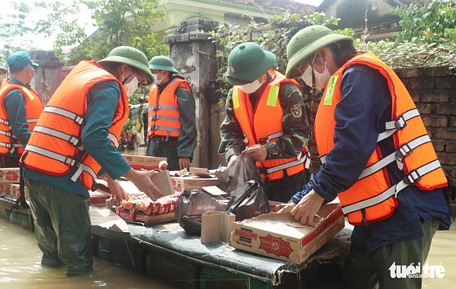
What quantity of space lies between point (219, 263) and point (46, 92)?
10432 mm

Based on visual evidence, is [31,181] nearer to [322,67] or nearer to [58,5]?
[322,67]

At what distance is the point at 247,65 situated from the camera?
143 inches

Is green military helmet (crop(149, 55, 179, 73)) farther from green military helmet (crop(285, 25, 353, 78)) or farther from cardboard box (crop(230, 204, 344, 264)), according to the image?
cardboard box (crop(230, 204, 344, 264))

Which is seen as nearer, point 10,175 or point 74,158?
point 74,158

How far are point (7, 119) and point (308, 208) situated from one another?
404 cm

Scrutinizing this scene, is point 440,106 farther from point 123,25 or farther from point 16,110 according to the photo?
point 123,25

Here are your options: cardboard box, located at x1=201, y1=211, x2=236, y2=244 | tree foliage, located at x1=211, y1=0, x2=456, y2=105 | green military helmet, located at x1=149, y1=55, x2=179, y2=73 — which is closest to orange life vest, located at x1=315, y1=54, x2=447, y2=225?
cardboard box, located at x1=201, y1=211, x2=236, y2=244

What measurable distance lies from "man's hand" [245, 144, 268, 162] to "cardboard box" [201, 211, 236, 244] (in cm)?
83

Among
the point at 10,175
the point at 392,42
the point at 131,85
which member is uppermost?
the point at 392,42

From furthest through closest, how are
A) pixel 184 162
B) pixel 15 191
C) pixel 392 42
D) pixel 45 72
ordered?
1. pixel 45 72
2. pixel 392 42
3. pixel 184 162
4. pixel 15 191

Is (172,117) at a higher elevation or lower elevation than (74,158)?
higher

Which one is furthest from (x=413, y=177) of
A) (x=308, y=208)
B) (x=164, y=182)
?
(x=164, y=182)

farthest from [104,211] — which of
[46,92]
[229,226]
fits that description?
[46,92]

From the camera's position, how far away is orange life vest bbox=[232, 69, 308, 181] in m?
3.81
